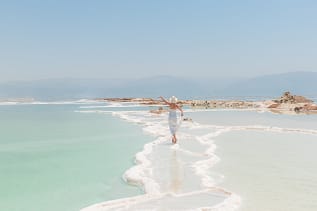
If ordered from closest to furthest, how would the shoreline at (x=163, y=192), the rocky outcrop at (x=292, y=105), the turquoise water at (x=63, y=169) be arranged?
the shoreline at (x=163, y=192), the turquoise water at (x=63, y=169), the rocky outcrop at (x=292, y=105)

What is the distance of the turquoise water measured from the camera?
8.34 m

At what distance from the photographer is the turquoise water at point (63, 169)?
8336 millimetres

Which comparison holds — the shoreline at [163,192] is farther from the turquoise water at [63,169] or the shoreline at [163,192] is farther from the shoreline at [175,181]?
the turquoise water at [63,169]

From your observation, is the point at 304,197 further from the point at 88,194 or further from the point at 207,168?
the point at 88,194

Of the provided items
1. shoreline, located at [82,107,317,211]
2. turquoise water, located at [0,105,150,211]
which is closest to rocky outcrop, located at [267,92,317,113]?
turquoise water, located at [0,105,150,211]

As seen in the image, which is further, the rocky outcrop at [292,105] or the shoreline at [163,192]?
the rocky outcrop at [292,105]

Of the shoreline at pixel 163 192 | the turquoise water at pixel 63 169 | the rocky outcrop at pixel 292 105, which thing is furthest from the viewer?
the rocky outcrop at pixel 292 105

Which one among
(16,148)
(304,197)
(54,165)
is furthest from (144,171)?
(16,148)

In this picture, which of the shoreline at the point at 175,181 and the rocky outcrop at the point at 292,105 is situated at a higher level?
the rocky outcrop at the point at 292,105

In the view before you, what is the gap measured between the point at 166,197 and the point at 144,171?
2.61 m

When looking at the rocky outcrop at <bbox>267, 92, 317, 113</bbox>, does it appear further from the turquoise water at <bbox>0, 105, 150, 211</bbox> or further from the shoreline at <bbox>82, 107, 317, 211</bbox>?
the shoreline at <bbox>82, 107, 317, 211</bbox>

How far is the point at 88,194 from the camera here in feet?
28.6

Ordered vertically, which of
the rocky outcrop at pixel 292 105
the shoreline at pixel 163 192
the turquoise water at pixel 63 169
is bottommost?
the turquoise water at pixel 63 169

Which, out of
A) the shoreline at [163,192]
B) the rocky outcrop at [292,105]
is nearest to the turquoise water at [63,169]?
the shoreline at [163,192]
